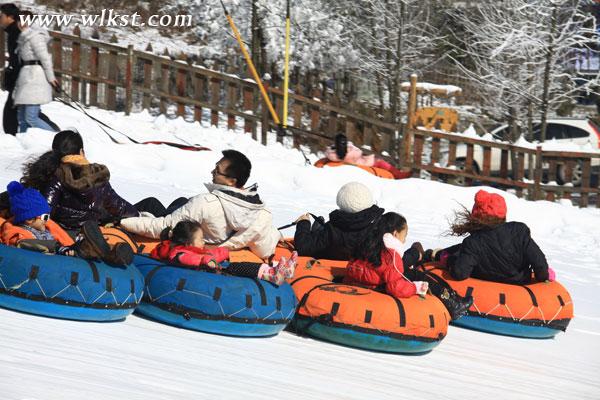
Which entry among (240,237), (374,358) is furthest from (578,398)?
(240,237)

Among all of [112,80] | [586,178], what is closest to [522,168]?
[586,178]

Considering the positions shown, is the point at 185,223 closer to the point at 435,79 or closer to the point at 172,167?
→ the point at 172,167

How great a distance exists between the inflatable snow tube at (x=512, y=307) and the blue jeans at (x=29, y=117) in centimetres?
712

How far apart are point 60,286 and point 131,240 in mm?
1236

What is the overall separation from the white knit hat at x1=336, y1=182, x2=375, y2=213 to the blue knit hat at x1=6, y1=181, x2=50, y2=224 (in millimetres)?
2011

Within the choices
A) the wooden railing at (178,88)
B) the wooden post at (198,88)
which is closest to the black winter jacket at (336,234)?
the wooden railing at (178,88)

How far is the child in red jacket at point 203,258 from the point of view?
7.07 m

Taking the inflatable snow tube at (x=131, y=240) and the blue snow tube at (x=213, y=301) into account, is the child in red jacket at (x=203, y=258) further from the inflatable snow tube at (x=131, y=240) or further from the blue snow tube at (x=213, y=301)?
the inflatable snow tube at (x=131, y=240)

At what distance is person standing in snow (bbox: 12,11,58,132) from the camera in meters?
13.6

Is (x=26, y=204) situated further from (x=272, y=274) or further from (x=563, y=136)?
(x=563, y=136)

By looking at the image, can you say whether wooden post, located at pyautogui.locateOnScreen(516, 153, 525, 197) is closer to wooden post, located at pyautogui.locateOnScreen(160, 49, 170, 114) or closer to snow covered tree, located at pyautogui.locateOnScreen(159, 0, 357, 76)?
wooden post, located at pyautogui.locateOnScreen(160, 49, 170, 114)

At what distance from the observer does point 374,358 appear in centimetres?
716

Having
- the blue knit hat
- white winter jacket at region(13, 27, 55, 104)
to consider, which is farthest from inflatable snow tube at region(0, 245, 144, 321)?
white winter jacket at region(13, 27, 55, 104)

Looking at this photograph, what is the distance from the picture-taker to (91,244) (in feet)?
21.8
